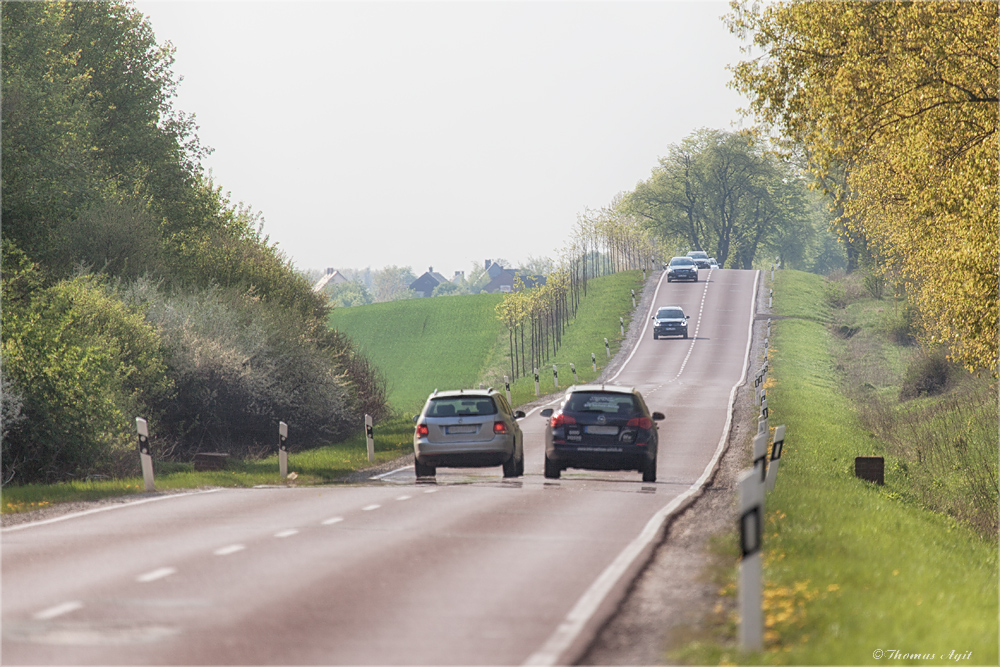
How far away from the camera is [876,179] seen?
2459cm

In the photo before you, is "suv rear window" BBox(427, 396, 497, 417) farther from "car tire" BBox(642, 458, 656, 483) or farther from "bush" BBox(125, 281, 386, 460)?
"bush" BBox(125, 281, 386, 460)

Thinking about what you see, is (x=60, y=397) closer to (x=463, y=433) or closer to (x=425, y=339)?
(x=463, y=433)

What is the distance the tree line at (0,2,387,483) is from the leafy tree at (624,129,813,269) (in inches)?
3584

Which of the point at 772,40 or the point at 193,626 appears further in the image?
the point at 772,40

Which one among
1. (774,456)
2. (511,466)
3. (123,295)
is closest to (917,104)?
(774,456)

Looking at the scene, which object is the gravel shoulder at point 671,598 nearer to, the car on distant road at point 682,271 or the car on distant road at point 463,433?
the car on distant road at point 463,433

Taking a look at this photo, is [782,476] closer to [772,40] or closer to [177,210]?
[772,40]

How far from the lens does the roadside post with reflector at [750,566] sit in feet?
22.2

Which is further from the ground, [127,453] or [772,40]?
[772,40]

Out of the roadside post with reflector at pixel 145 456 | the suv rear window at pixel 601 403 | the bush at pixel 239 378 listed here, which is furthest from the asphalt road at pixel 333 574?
the bush at pixel 239 378

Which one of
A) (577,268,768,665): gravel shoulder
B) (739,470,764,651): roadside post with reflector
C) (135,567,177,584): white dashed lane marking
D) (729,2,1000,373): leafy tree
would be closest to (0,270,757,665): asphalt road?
(135,567,177,584): white dashed lane marking

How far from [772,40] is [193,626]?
16.7 m

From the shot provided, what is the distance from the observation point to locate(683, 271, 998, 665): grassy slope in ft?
22.9

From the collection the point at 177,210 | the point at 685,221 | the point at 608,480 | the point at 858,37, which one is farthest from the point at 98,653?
the point at 685,221
